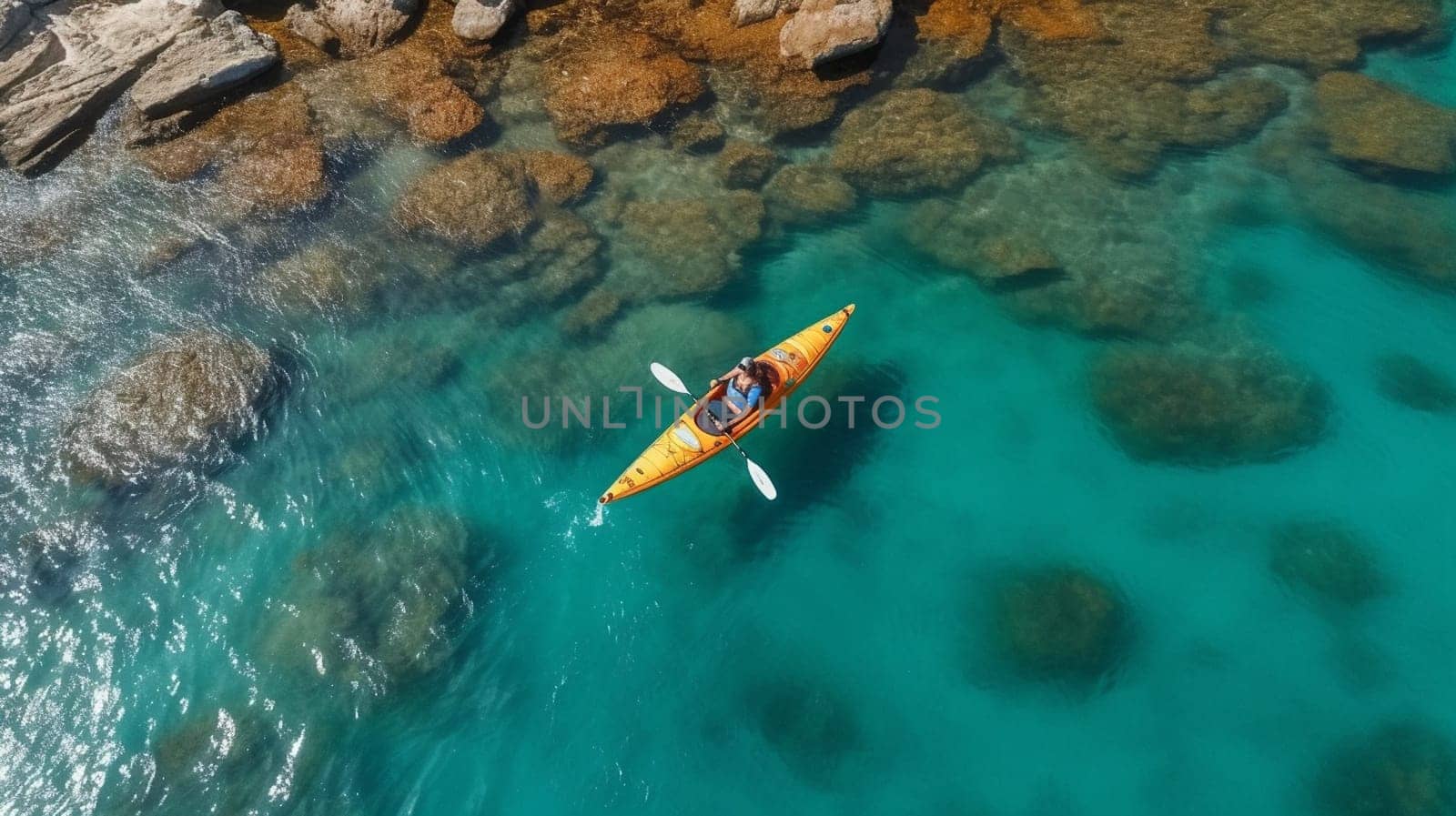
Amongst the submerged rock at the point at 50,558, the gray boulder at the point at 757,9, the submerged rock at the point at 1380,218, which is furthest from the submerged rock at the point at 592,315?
the submerged rock at the point at 1380,218

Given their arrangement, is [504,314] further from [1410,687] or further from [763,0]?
[1410,687]

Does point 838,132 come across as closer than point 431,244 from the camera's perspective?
No

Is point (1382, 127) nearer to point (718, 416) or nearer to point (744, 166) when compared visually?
point (744, 166)

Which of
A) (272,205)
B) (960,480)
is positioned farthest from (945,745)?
(272,205)

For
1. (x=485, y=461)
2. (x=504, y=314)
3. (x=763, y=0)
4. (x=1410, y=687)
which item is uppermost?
(x=763, y=0)

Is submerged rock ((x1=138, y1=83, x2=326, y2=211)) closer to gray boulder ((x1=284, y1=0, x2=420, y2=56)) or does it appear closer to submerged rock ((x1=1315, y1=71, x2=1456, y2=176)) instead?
gray boulder ((x1=284, y1=0, x2=420, y2=56))

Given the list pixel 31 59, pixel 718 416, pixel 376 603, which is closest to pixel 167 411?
pixel 376 603
